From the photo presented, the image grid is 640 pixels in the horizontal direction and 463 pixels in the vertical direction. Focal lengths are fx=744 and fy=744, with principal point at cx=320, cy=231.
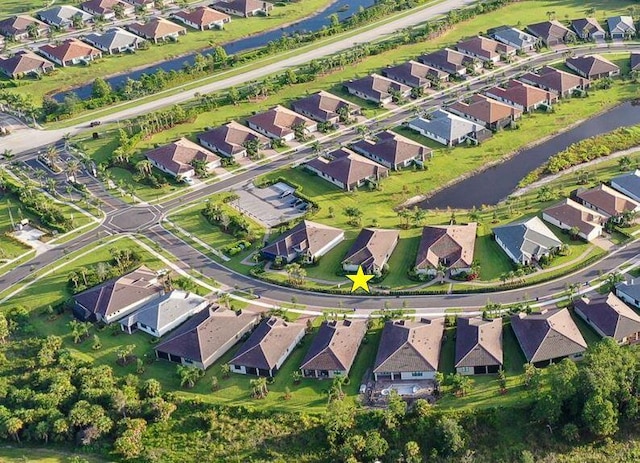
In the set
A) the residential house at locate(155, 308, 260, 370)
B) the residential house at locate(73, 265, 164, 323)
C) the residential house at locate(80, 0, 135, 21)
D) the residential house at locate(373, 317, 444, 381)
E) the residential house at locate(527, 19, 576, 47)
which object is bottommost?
the residential house at locate(73, 265, 164, 323)

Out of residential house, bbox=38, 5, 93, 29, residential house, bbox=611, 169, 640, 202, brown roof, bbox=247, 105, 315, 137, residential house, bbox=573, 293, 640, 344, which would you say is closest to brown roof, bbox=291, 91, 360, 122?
brown roof, bbox=247, 105, 315, 137

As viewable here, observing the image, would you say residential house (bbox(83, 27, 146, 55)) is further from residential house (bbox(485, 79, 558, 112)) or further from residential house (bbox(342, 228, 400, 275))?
residential house (bbox(342, 228, 400, 275))

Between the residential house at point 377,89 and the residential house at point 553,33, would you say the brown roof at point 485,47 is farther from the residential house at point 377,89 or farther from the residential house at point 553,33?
the residential house at point 377,89

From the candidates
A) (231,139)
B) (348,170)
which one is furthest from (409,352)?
(231,139)

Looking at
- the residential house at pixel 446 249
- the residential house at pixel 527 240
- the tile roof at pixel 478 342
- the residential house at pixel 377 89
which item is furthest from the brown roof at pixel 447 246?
the residential house at pixel 377 89

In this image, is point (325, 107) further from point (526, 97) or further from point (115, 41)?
point (115, 41)
